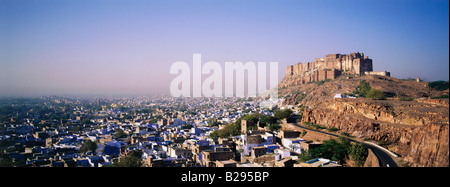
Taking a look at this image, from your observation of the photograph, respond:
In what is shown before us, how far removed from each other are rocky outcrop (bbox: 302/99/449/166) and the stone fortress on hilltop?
13.5 meters

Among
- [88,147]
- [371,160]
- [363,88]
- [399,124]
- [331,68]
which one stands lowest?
[88,147]

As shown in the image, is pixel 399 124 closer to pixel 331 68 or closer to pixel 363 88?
pixel 363 88

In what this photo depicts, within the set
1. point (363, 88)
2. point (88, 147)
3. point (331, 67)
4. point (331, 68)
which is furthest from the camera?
point (331, 67)

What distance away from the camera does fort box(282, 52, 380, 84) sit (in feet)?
80.4

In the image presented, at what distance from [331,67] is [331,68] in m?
0.15

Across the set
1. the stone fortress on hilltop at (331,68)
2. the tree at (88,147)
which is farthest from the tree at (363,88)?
the tree at (88,147)

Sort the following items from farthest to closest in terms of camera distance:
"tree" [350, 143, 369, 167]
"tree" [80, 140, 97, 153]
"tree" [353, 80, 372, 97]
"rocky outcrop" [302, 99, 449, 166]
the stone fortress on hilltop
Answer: the stone fortress on hilltop → "tree" [353, 80, 372, 97] → "tree" [80, 140, 97, 153] → "tree" [350, 143, 369, 167] → "rocky outcrop" [302, 99, 449, 166]

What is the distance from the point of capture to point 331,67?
Result: 88.6ft

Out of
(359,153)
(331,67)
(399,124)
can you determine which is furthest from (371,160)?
(331,67)

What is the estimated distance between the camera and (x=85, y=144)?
12734mm

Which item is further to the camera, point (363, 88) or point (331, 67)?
point (331, 67)

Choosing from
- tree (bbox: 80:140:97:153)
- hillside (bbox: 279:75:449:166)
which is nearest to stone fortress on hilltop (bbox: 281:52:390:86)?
hillside (bbox: 279:75:449:166)

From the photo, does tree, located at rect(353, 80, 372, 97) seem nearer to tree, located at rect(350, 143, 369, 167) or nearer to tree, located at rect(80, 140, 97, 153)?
tree, located at rect(350, 143, 369, 167)
